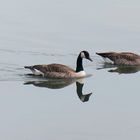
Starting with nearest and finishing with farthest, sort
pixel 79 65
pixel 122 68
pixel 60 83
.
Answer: pixel 60 83 < pixel 79 65 < pixel 122 68

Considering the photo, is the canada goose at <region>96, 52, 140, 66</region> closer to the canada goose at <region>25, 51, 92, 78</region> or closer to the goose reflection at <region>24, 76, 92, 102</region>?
the canada goose at <region>25, 51, 92, 78</region>

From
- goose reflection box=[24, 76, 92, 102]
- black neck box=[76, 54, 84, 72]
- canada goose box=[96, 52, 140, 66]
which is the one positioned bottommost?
goose reflection box=[24, 76, 92, 102]

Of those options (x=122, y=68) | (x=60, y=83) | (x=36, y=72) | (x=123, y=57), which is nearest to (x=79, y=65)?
(x=60, y=83)

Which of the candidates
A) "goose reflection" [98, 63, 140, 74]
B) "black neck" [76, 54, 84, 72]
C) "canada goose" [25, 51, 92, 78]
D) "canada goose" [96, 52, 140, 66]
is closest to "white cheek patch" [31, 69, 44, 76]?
"canada goose" [25, 51, 92, 78]

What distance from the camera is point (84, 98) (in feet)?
51.9

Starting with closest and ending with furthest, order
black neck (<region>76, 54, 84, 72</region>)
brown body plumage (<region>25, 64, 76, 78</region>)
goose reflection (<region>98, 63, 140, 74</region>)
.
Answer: brown body plumage (<region>25, 64, 76, 78</region>), black neck (<region>76, 54, 84, 72</region>), goose reflection (<region>98, 63, 140, 74</region>)

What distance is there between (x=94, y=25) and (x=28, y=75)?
291 inches

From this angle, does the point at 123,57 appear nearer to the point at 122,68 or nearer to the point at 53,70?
the point at 122,68

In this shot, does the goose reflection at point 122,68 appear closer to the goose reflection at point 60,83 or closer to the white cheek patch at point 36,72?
the goose reflection at point 60,83

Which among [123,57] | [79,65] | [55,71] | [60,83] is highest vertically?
[123,57]

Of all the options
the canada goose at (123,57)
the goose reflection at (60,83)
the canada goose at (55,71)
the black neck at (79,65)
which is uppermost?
the canada goose at (123,57)

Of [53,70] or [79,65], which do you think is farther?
[79,65]

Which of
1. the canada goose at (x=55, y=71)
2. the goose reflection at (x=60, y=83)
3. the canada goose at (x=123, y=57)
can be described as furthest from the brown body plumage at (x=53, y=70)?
the canada goose at (x=123, y=57)

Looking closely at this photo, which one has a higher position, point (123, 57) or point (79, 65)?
point (123, 57)
